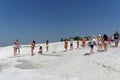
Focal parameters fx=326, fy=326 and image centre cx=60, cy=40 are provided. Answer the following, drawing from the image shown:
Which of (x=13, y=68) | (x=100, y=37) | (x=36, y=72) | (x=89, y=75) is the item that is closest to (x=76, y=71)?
(x=89, y=75)

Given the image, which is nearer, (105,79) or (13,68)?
(105,79)

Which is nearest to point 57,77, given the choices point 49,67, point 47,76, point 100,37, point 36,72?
point 47,76

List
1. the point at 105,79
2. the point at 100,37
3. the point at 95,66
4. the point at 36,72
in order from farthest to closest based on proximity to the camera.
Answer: the point at 100,37 < the point at 95,66 < the point at 36,72 < the point at 105,79

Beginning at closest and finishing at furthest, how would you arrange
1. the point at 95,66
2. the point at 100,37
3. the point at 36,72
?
the point at 36,72 < the point at 95,66 < the point at 100,37

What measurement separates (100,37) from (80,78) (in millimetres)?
10546

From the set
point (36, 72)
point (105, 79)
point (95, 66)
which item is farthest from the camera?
point (95, 66)

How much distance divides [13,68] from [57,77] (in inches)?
148

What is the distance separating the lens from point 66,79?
16609 millimetres

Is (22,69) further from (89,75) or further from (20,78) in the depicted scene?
(89,75)

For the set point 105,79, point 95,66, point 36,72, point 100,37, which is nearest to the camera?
point 105,79

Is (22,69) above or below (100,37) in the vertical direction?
below

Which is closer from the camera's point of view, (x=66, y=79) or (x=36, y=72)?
(x=66, y=79)

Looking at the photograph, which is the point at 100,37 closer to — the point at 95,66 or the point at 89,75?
the point at 95,66

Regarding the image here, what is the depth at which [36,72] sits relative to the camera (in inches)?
717
